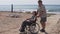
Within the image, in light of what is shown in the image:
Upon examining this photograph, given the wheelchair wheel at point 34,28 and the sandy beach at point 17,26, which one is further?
the sandy beach at point 17,26

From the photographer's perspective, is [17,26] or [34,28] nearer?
[34,28]

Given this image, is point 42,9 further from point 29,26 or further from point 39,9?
point 29,26

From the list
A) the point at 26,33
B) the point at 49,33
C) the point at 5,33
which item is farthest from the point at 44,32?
the point at 5,33

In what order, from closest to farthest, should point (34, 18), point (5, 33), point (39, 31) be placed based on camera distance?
point (34, 18), point (39, 31), point (5, 33)

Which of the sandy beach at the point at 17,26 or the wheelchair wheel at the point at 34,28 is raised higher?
the wheelchair wheel at the point at 34,28

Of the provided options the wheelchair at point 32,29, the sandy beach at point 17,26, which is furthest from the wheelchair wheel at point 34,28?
the sandy beach at point 17,26

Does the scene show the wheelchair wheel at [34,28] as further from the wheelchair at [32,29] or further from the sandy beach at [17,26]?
the sandy beach at [17,26]

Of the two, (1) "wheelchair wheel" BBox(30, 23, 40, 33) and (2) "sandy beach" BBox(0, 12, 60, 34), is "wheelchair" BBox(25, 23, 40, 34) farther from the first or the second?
(2) "sandy beach" BBox(0, 12, 60, 34)

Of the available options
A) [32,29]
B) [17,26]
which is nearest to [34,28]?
[32,29]

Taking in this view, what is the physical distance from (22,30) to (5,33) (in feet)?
5.02

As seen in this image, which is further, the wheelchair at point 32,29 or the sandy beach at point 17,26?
the sandy beach at point 17,26

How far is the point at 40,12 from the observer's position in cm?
920

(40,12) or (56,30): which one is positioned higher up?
(40,12)

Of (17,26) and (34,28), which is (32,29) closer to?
(34,28)
